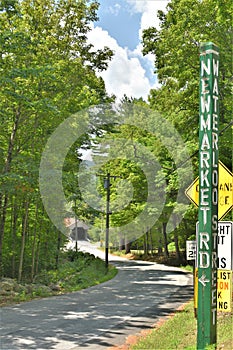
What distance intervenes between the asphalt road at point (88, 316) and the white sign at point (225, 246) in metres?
5.35

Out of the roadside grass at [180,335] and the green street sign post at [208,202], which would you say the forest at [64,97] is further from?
the green street sign post at [208,202]

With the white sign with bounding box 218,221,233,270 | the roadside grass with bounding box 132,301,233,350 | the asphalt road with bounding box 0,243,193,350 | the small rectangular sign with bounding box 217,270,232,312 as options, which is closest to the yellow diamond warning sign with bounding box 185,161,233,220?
the white sign with bounding box 218,221,233,270

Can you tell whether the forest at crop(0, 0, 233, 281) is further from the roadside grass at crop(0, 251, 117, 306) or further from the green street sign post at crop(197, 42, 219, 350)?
the green street sign post at crop(197, 42, 219, 350)

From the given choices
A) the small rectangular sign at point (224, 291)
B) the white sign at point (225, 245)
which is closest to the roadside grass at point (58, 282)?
the small rectangular sign at point (224, 291)

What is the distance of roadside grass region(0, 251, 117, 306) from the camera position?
784 inches

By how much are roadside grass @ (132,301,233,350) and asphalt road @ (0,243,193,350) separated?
2.71ft

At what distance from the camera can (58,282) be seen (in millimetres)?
24938

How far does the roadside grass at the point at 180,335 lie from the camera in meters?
10.00

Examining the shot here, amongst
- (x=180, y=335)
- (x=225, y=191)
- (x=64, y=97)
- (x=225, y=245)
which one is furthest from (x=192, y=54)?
(x=225, y=245)

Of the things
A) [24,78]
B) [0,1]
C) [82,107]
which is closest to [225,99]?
[82,107]

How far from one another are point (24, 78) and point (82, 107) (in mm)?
5949

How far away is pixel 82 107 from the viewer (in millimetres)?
23625

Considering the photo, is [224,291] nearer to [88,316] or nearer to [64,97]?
[88,316]

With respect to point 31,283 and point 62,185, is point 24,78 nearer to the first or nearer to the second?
point 62,185
